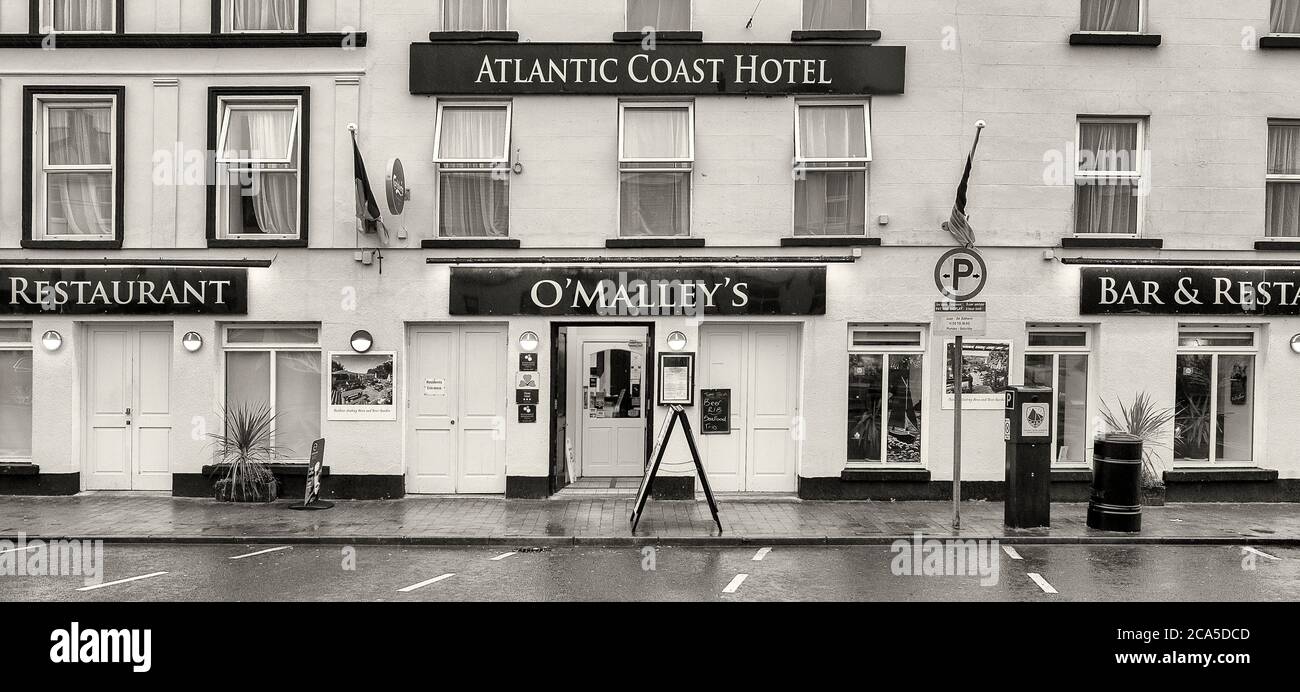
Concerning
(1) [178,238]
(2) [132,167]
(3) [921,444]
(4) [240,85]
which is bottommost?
(3) [921,444]

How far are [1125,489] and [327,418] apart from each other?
33.8 ft

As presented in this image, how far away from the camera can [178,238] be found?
12961 millimetres

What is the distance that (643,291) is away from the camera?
1274cm

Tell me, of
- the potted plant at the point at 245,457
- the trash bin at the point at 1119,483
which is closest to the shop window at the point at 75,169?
the potted plant at the point at 245,457

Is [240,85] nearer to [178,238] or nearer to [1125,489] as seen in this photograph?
[178,238]

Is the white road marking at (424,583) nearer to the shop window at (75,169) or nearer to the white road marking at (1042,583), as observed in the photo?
the white road marking at (1042,583)

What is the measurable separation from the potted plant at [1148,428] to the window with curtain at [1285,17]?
18.2 feet

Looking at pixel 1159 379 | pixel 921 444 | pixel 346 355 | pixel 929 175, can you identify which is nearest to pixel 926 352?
pixel 921 444

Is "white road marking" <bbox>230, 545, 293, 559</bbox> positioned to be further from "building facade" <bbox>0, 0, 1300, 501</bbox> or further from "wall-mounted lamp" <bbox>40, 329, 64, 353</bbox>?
"wall-mounted lamp" <bbox>40, 329, 64, 353</bbox>

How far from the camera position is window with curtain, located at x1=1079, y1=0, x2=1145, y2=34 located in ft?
42.3

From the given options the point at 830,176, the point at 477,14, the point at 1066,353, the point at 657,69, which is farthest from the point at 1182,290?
the point at 477,14

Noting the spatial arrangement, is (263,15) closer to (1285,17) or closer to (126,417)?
(126,417)

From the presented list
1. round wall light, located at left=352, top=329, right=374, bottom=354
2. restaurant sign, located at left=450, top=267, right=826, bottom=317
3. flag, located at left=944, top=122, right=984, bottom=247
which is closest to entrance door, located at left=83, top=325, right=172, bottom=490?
round wall light, located at left=352, top=329, right=374, bottom=354

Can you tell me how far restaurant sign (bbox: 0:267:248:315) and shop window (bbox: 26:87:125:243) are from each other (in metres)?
0.55
